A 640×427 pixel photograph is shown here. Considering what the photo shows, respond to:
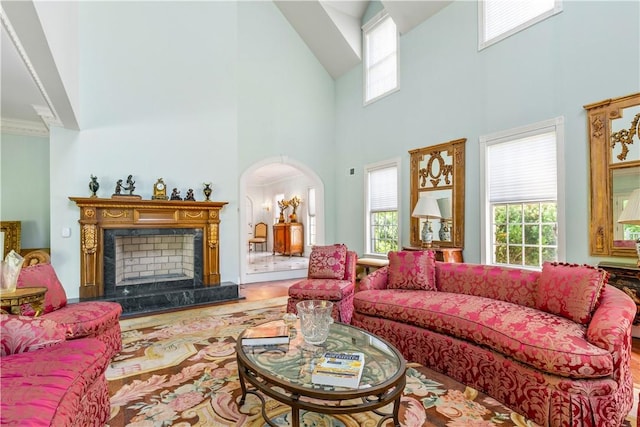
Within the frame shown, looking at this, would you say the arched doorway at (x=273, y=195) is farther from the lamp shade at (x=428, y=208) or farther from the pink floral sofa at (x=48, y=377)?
the pink floral sofa at (x=48, y=377)

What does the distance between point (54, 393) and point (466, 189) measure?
465cm

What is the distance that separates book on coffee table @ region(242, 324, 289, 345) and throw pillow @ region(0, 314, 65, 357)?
1065 mm

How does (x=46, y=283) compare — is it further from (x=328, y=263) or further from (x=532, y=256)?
(x=532, y=256)

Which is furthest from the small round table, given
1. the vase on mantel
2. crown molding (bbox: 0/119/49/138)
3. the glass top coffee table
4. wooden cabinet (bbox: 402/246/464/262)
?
crown molding (bbox: 0/119/49/138)

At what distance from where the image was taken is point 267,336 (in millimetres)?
2092

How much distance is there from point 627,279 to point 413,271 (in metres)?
1.85

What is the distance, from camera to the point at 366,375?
1.65 metres

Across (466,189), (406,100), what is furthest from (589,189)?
(406,100)

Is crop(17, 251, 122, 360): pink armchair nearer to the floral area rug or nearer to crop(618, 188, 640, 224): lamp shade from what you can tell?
the floral area rug

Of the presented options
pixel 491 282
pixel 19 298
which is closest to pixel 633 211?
pixel 491 282

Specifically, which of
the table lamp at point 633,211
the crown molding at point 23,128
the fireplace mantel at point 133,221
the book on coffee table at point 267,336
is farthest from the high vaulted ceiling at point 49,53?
the table lamp at point 633,211

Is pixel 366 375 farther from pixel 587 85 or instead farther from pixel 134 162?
pixel 134 162

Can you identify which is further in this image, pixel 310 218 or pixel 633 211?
pixel 310 218

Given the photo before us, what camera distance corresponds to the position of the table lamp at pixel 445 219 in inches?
188
